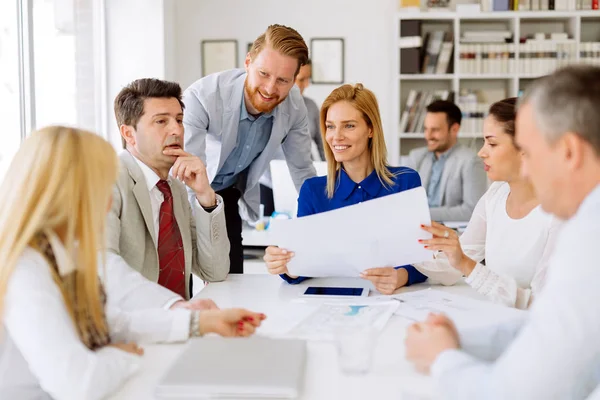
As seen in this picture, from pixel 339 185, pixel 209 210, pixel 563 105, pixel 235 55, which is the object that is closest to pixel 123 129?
pixel 209 210

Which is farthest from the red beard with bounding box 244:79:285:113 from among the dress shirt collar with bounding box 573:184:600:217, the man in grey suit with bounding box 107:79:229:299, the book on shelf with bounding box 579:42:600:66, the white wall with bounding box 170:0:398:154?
the book on shelf with bounding box 579:42:600:66

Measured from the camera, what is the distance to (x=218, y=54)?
233 inches

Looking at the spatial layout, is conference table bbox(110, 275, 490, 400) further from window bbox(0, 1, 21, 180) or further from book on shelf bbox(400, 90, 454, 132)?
book on shelf bbox(400, 90, 454, 132)

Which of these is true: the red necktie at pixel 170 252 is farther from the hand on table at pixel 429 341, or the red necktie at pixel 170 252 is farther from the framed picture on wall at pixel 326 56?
the framed picture on wall at pixel 326 56

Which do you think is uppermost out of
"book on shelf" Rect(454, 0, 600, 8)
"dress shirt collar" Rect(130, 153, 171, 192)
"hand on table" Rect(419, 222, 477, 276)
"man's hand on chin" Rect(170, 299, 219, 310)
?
"book on shelf" Rect(454, 0, 600, 8)

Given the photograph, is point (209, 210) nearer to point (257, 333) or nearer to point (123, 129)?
point (123, 129)

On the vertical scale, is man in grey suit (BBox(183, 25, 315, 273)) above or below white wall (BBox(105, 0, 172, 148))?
below

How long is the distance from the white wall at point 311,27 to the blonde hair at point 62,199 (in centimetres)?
471

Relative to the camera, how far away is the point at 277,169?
3.46 m

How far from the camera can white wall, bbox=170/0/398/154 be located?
5.85 m

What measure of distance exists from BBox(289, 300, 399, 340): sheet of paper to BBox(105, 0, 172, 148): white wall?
11.8ft

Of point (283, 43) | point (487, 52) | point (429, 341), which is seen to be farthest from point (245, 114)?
point (487, 52)

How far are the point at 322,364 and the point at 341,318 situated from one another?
0.33 meters

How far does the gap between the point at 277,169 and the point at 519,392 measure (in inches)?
101
